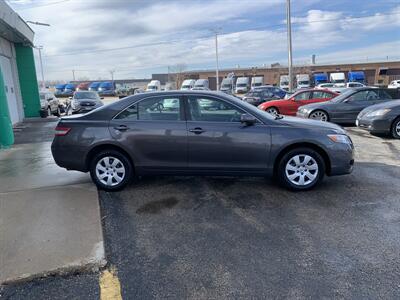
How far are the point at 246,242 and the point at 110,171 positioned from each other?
264 cm

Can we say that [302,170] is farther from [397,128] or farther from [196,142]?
[397,128]

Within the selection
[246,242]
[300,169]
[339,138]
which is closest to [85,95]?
[300,169]

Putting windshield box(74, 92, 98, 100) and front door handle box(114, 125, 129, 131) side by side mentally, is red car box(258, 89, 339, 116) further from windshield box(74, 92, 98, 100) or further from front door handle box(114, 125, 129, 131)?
windshield box(74, 92, 98, 100)

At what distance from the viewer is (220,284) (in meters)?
2.89

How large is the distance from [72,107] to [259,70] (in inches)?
2270

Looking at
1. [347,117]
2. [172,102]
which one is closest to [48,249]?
[172,102]

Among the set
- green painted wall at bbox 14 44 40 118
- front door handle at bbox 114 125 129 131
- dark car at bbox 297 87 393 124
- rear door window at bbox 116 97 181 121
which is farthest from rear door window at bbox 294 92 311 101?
green painted wall at bbox 14 44 40 118

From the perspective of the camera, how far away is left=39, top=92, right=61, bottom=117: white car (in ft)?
64.1

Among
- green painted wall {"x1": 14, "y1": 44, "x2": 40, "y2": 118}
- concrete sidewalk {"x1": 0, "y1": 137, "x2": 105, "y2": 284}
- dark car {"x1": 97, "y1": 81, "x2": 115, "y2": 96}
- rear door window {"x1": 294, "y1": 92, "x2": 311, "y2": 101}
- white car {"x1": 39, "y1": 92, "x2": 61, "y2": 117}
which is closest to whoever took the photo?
concrete sidewalk {"x1": 0, "y1": 137, "x2": 105, "y2": 284}

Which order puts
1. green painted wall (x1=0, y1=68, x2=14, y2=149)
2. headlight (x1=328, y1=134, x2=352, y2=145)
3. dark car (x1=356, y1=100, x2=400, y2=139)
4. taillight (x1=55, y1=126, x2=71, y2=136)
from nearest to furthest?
headlight (x1=328, y1=134, x2=352, y2=145) < taillight (x1=55, y1=126, x2=71, y2=136) < green painted wall (x1=0, y1=68, x2=14, y2=149) < dark car (x1=356, y1=100, x2=400, y2=139)

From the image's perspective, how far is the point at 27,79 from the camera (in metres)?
17.9

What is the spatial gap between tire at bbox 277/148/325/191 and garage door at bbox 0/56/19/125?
→ 1383 centimetres

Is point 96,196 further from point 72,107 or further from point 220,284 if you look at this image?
point 72,107

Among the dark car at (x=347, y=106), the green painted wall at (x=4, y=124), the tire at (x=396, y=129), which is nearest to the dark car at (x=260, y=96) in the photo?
the dark car at (x=347, y=106)
